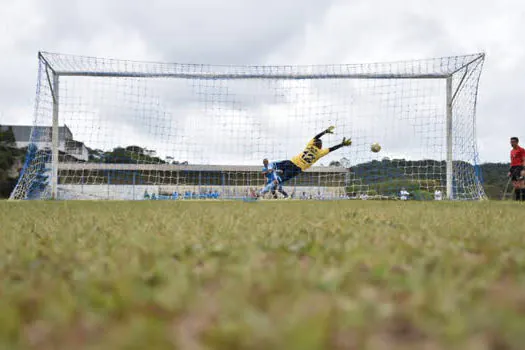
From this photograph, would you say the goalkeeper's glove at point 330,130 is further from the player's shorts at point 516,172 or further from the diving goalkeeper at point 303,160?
the player's shorts at point 516,172

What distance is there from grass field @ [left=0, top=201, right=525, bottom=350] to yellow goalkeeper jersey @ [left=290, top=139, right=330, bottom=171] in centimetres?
1013

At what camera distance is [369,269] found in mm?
1156

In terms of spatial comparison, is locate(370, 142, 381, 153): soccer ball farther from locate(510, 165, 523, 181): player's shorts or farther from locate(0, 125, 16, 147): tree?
locate(0, 125, 16, 147): tree

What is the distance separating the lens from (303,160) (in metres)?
12.3

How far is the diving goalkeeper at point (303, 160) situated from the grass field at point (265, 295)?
1000cm

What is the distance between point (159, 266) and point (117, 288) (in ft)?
0.78

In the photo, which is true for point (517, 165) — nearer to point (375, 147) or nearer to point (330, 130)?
point (375, 147)

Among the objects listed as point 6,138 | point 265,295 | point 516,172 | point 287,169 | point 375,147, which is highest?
point 6,138

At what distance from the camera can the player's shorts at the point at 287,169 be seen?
12656 mm

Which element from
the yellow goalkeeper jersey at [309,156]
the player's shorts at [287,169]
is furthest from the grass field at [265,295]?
the player's shorts at [287,169]

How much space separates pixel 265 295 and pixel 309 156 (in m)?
11.3

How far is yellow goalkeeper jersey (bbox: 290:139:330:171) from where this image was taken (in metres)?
11.8

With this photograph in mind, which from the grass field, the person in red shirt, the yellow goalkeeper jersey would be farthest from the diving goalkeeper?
the grass field

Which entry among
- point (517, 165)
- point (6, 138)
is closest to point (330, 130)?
point (517, 165)
